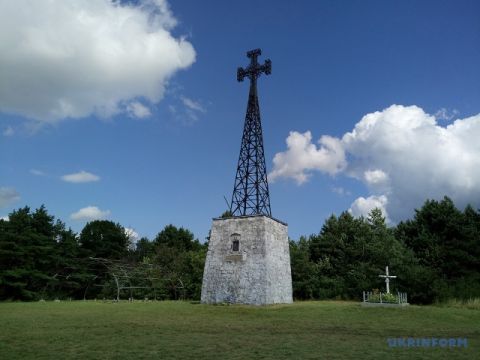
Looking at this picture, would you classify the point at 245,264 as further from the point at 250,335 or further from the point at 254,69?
the point at 254,69

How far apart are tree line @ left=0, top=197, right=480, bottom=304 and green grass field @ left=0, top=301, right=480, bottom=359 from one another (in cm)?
1211

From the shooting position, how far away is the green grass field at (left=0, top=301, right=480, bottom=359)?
918 cm

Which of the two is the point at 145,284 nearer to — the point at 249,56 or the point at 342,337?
the point at 249,56

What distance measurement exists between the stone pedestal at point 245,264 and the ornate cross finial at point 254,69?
1104 centimetres

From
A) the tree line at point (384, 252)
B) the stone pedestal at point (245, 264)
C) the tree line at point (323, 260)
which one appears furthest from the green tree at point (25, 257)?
the tree line at point (384, 252)

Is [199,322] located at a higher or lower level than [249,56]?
lower

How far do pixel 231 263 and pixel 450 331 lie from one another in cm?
1461

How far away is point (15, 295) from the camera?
Result: 3522 cm

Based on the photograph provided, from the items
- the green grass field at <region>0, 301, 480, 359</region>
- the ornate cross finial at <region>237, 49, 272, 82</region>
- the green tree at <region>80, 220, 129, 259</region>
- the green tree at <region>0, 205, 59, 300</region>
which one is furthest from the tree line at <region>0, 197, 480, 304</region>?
the ornate cross finial at <region>237, 49, 272, 82</region>

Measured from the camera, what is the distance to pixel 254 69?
29.2 m

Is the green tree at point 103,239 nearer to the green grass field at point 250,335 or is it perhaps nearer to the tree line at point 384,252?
the tree line at point 384,252

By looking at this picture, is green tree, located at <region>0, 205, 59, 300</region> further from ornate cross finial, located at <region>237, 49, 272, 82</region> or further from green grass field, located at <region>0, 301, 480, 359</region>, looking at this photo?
ornate cross finial, located at <region>237, 49, 272, 82</region>

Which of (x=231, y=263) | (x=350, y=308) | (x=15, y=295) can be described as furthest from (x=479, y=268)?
(x=15, y=295)

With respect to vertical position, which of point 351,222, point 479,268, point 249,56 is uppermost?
point 249,56
